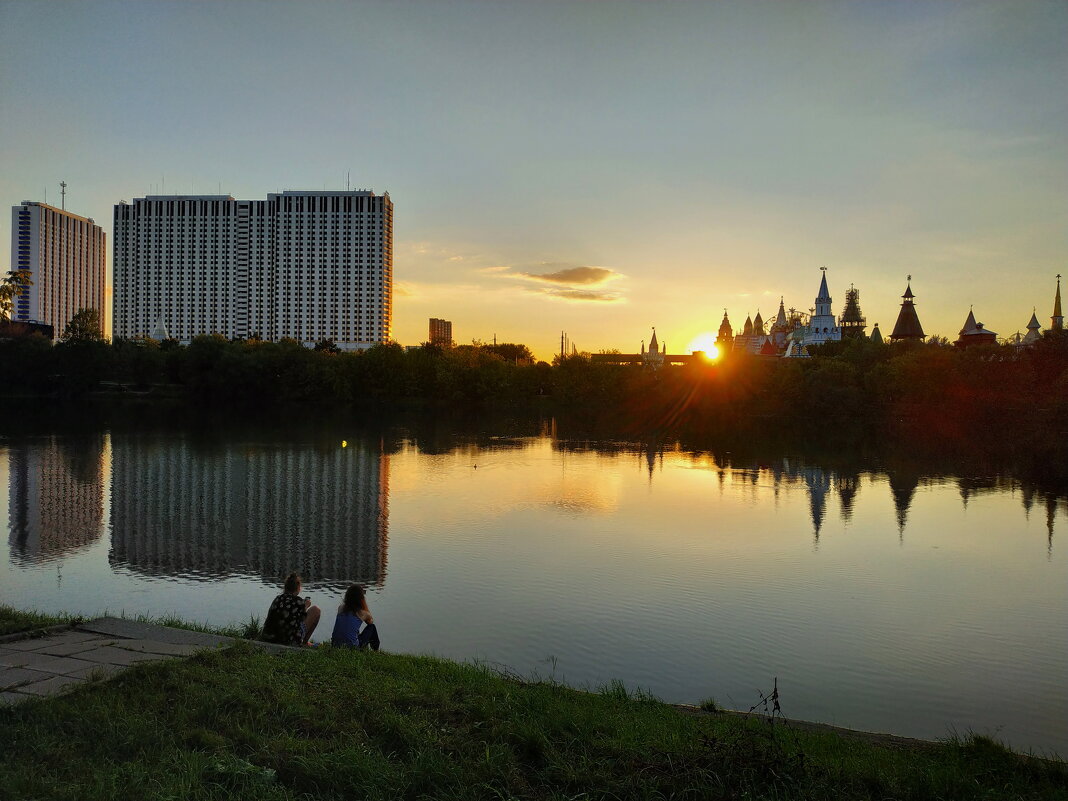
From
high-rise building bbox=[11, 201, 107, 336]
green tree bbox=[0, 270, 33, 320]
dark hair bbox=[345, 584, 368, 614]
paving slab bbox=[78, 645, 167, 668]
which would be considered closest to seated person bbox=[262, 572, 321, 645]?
dark hair bbox=[345, 584, 368, 614]

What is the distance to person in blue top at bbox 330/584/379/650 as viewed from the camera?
908cm

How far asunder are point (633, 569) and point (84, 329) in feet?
317

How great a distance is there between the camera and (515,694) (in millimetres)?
6555

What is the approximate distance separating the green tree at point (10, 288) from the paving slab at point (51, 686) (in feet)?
29.8

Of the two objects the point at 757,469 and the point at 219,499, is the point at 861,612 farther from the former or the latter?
the point at 757,469

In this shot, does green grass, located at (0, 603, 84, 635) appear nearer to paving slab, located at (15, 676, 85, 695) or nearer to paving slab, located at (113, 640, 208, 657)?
paving slab, located at (113, 640, 208, 657)

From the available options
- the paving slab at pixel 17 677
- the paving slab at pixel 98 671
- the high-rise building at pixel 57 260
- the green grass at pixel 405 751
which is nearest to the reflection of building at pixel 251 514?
the paving slab at pixel 98 671

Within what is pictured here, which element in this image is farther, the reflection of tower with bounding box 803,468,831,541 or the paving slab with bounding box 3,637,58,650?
the reflection of tower with bounding box 803,468,831,541

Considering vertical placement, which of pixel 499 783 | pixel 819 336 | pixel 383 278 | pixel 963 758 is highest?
pixel 383 278

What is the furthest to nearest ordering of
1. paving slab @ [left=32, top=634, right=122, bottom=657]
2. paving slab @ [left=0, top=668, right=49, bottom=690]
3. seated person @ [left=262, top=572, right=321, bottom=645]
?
seated person @ [left=262, top=572, right=321, bottom=645] → paving slab @ [left=32, top=634, right=122, bottom=657] → paving slab @ [left=0, top=668, right=49, bottom=690]

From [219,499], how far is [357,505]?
3.86m

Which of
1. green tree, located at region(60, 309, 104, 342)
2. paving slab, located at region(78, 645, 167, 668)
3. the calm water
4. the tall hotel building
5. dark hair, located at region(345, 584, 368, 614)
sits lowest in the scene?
the calm water

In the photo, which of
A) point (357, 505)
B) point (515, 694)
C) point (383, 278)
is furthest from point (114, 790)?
point (383, 278)

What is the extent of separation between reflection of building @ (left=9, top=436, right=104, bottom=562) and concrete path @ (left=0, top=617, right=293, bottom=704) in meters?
9.11
